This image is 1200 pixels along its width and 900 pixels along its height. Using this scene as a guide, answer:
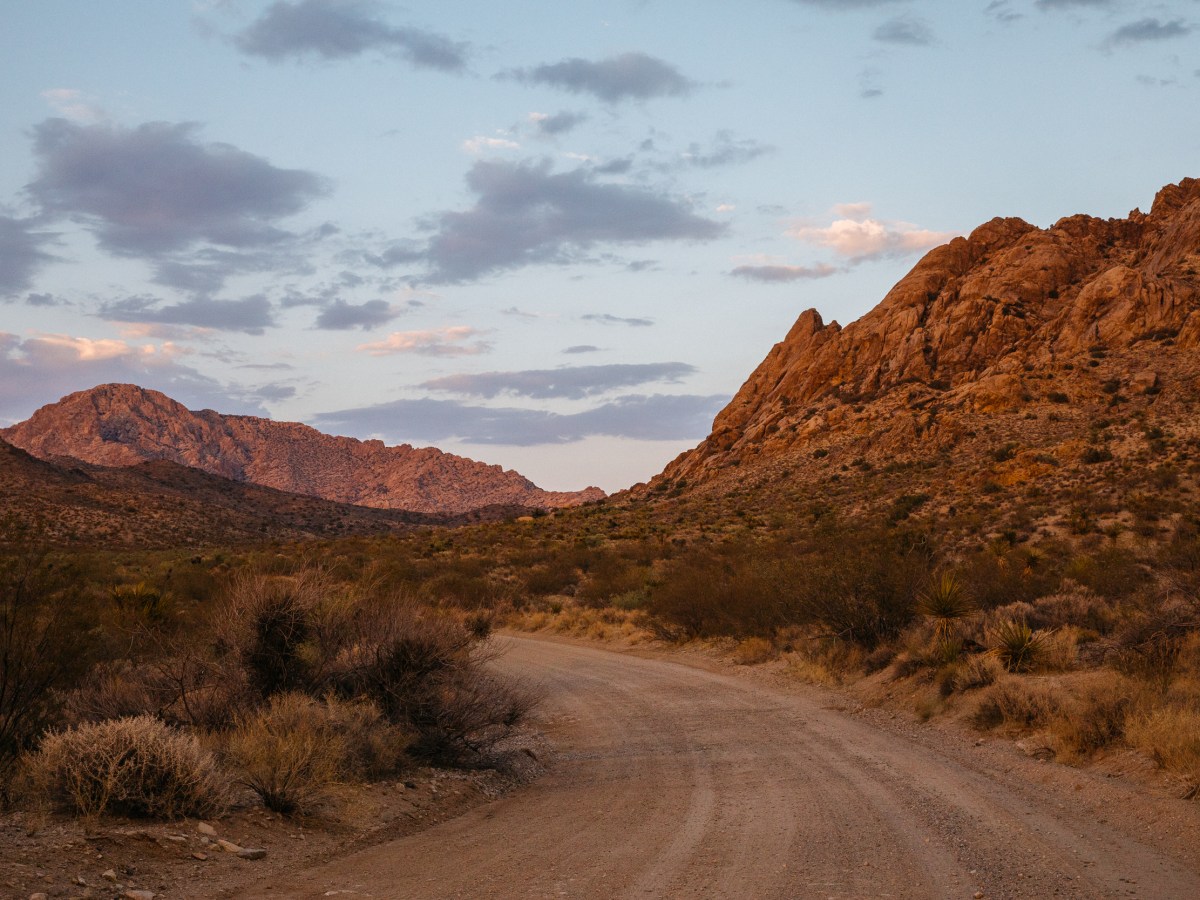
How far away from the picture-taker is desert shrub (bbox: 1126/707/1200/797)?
9008 millimetres

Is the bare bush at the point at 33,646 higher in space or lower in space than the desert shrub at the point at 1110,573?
lower

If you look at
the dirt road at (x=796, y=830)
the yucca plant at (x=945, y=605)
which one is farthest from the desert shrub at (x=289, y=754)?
the yucca plant at (x=945, y=605)

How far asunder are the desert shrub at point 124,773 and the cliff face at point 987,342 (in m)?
58.1

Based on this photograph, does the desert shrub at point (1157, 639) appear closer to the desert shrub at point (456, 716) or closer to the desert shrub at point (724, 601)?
the desert shrub at point (456, 716)

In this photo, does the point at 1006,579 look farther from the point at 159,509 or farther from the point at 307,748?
the point at 159,509

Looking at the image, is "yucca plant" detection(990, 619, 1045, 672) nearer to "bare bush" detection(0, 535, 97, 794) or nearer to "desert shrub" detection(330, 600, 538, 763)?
"desert shrub" detection(330, 600, 538, 763)

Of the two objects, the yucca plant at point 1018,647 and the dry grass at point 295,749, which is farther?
the yucca plant at point 1018,647

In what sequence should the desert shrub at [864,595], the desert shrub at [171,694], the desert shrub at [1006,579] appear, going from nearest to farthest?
the desert shrub at [171,694], the desert shrub at [864,595], the desert shrub at [1006,579]

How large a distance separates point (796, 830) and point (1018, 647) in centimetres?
800

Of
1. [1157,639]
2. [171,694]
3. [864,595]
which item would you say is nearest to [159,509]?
[864,595]

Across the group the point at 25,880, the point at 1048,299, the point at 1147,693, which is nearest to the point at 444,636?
the point at 25,880

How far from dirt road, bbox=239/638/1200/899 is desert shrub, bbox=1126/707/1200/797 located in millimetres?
426

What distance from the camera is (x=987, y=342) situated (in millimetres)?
73438

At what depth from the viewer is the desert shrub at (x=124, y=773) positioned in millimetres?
7508
